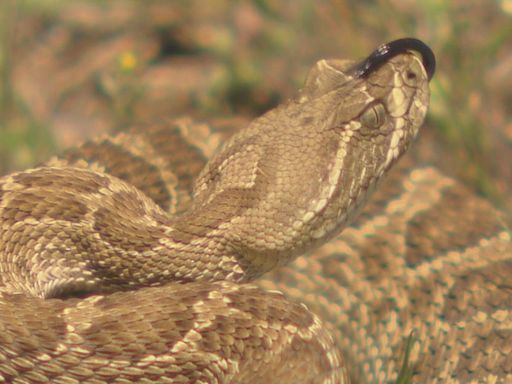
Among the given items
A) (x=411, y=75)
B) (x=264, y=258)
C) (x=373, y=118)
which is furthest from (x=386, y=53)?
(x=264, y=258)

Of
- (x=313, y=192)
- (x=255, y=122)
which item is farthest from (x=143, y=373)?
(x=255, y=122)

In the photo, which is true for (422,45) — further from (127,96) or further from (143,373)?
(127,96)

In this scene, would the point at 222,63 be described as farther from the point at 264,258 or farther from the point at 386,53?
the point at 264,258

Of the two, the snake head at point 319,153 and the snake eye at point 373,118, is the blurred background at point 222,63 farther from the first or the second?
the snake eye at point 373,118

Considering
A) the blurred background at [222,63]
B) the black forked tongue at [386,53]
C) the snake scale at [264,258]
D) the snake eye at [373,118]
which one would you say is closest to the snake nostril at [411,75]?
the snake scale at [264,258]

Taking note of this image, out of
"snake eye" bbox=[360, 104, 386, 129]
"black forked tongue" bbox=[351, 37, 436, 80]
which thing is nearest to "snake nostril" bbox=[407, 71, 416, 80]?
"black forked tongue" bbox=[351, 37, 436, 80]

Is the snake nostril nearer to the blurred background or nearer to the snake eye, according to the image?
the snake eye
